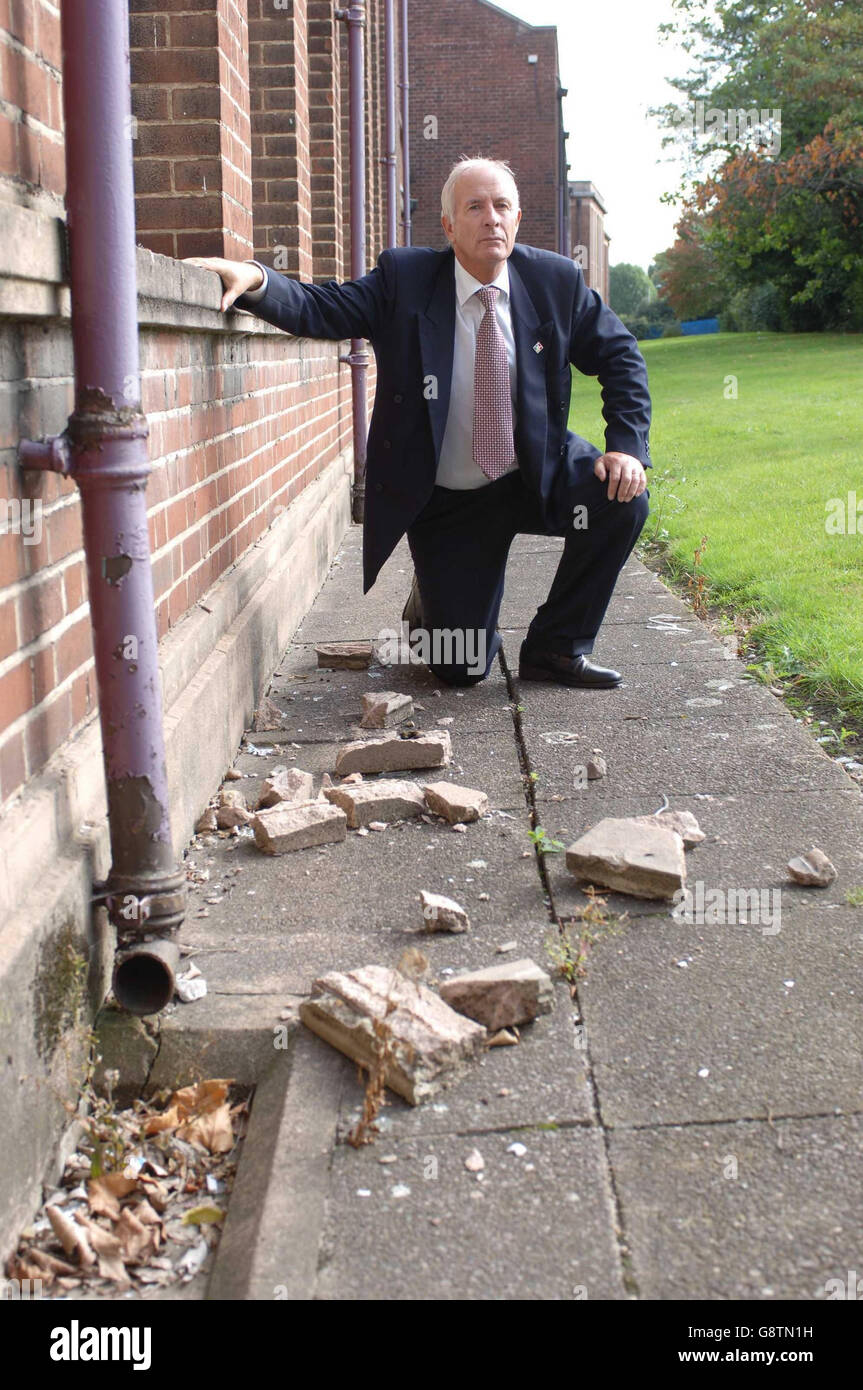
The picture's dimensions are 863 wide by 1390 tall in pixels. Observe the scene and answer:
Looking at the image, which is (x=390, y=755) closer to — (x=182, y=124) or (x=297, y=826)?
(x=297, y=826)

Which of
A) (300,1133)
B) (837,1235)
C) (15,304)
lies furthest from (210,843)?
(837,1235)

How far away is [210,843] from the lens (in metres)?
3.45

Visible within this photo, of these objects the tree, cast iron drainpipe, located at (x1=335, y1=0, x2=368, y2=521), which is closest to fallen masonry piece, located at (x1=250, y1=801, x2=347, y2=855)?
cast iron drainpipe, located at (x1=335, y1=0, x2=368, y2=521)

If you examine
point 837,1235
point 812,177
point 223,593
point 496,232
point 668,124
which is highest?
point 668,124

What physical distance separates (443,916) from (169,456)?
143 centimetres

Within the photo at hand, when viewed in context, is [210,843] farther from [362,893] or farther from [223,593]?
[223,593]

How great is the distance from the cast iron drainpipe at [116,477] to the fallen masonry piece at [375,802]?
0.95m

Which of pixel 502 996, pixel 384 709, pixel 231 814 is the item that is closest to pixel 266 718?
pixel 384 709

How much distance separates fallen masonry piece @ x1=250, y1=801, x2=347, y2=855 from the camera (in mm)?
3350

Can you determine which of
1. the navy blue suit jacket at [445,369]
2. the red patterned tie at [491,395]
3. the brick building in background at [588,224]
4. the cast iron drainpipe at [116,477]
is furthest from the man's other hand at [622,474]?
the brick building in background at [588,224]

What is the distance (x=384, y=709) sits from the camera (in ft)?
14.2

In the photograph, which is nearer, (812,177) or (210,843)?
(210,843)
